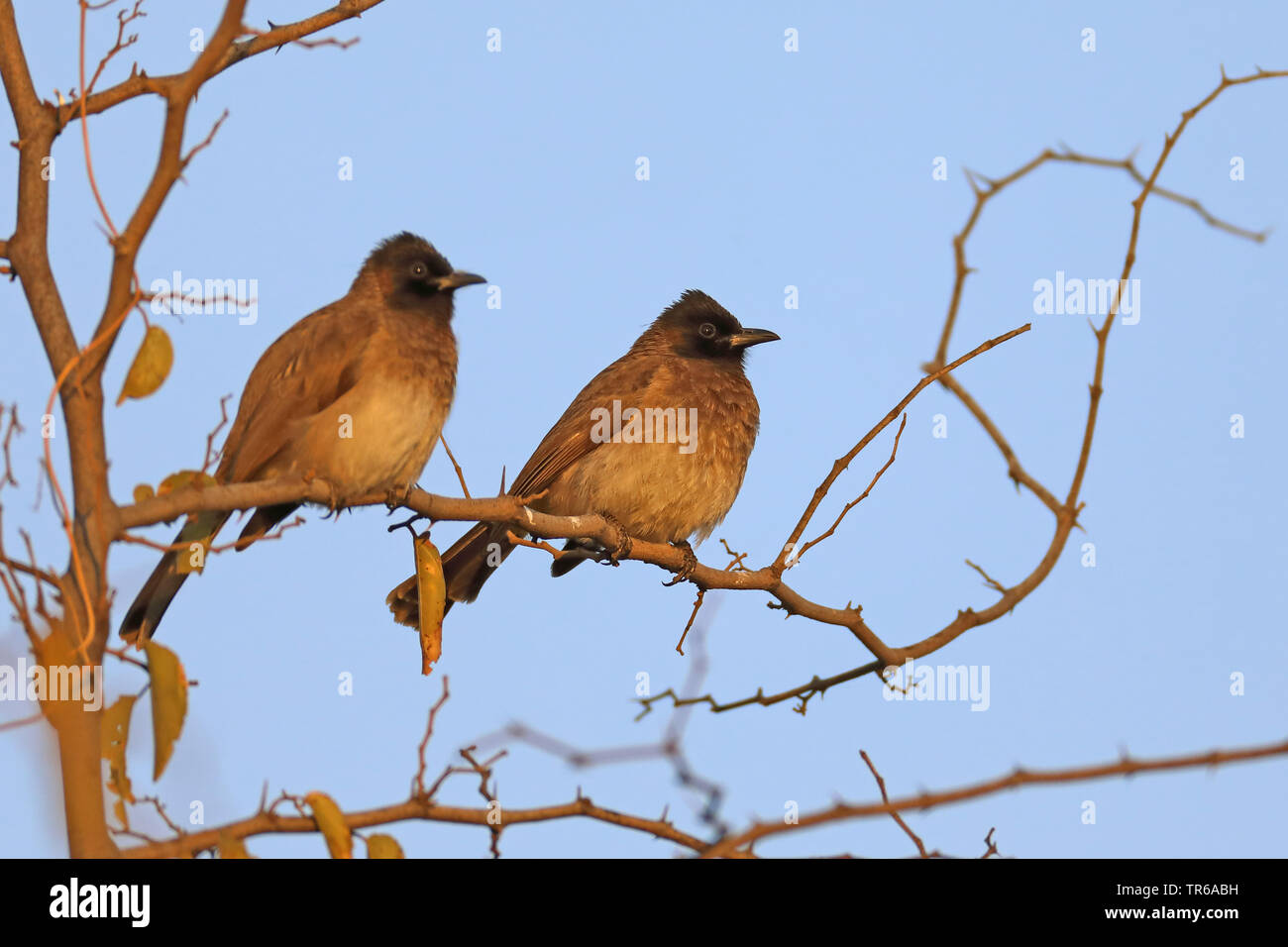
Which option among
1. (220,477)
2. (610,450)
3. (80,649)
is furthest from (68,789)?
(610,450)

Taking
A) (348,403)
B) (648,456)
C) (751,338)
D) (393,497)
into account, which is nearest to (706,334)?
(751,338)

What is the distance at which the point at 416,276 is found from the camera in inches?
278

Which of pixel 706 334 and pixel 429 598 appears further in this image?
pixel 706 334

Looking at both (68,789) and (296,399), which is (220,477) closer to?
(296,399)

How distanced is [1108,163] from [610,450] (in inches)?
146

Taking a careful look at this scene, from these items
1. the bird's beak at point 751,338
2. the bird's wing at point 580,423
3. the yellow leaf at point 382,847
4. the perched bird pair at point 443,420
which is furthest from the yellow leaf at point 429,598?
the bird's beak at point 751,338

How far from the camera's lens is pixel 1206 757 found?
289 centimetres

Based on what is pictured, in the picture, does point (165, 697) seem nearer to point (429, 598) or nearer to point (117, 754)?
point (117, 754)

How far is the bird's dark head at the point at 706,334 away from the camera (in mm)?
8625

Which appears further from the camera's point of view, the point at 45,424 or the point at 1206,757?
the point at 45,424

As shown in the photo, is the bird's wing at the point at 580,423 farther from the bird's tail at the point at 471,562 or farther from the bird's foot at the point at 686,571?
the bird's foot at the point at 686,571

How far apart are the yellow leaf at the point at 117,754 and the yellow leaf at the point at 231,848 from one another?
13.0 inches

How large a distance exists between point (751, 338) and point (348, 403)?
10.3ft
